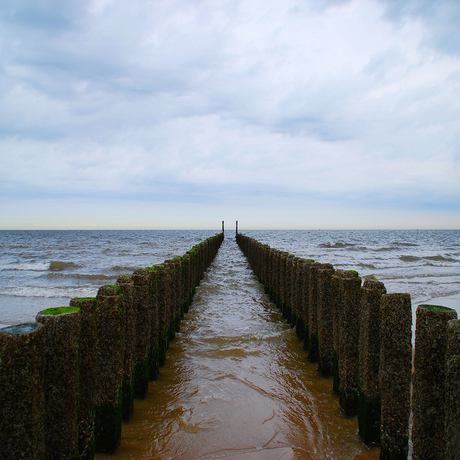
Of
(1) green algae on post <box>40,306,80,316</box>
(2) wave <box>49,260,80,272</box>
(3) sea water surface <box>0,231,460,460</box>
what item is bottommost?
(2) wave <box>49,260,80,272</box>

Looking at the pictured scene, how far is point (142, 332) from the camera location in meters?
3.75

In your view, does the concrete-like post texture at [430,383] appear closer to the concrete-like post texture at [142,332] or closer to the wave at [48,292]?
the concrete-like post texture at [142,332]

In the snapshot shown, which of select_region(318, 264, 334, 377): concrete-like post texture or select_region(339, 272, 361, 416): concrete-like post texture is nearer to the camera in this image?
select_region(339, 272, 361, 416): concrete-like post texture

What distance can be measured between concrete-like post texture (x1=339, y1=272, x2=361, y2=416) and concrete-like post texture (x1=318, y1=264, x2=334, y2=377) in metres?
0.80

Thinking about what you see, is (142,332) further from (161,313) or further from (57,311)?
(57,311)

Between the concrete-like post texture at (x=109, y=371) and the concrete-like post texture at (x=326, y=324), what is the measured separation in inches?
99.8

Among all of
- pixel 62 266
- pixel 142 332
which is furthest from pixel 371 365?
pixel 62 266

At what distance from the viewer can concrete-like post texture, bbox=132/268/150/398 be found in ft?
12.1

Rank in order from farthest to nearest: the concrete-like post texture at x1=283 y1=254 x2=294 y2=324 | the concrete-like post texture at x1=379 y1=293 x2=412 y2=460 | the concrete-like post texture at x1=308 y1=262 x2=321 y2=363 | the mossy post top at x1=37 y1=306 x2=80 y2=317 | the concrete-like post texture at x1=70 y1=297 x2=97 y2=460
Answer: the concrete-like post texture at x1=283 y1=254 x2=294 y2=324 < the concrete-like post texture at x1=308 y1=262 x2=321 y2=363 < the concrete-like post texture at x1=379 y1=293 x2=412 y2=460 < the concrete-like post texture at x1=70 y1=297 x2=97 y2=460 < the mossy post top at x1=37 y1=306 x2=80 y2=317

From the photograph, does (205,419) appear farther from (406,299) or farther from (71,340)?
(406,299)

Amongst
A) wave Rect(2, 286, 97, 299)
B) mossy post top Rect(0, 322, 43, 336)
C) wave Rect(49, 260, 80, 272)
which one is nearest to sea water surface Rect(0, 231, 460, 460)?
mossy post top Rect(0, 322, 43, 336)

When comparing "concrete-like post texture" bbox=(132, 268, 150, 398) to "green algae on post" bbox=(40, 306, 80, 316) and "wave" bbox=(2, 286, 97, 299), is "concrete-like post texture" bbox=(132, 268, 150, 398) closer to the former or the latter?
"green algae on post" bbox=(40, 306, 80, 316)

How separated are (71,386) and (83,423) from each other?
45 centimetres

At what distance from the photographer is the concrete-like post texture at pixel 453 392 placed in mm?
1851
